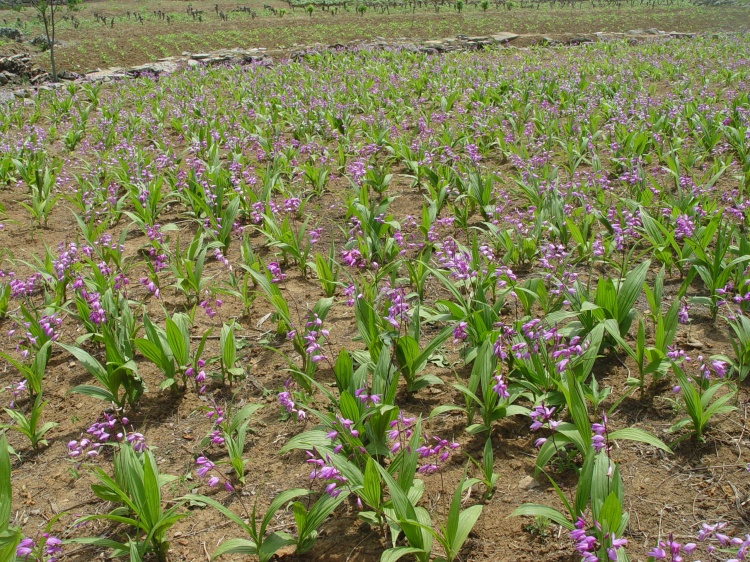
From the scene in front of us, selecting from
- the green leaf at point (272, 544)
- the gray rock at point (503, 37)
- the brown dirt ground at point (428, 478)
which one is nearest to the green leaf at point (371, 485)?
the brown dirt ground at point (428, 478)

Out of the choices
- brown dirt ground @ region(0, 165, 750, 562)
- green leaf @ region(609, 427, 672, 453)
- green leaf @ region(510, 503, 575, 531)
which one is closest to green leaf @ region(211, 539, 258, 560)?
brown dirt ground @ region(0, 165, 750, 562)

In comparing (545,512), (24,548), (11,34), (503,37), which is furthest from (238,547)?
(11,34)

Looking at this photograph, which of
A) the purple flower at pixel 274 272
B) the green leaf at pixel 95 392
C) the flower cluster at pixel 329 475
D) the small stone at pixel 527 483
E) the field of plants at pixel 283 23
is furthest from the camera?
the field of plants at pixel 283 23

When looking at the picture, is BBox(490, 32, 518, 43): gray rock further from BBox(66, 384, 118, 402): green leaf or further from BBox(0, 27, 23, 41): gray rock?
BBox(66, 384, 118, 402): green leaf

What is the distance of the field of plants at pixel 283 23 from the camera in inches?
874

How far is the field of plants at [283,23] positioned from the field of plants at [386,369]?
16730 millimetres

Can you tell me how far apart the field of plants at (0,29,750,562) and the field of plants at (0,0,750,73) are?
16.7 meters

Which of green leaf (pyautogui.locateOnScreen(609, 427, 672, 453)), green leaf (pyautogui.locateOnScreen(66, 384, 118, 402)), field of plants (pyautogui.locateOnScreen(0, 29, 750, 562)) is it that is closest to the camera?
field of plants (pyautogui.locateOnScreen(0, 29, 750, 562))

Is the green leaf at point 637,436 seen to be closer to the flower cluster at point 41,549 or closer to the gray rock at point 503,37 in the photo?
the flower cluster at point 41,549

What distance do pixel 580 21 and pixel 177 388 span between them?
105 ft

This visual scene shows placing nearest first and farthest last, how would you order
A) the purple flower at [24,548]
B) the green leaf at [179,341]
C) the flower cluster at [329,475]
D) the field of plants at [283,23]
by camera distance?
the purple flower at [24,548]
the flower cluster at [329,475]
the green leaf at [179,341]
the field of plants at [283,23]

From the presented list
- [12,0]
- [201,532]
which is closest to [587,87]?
[201,532]

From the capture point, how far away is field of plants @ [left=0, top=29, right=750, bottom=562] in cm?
254

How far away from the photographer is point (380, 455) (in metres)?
3.00
